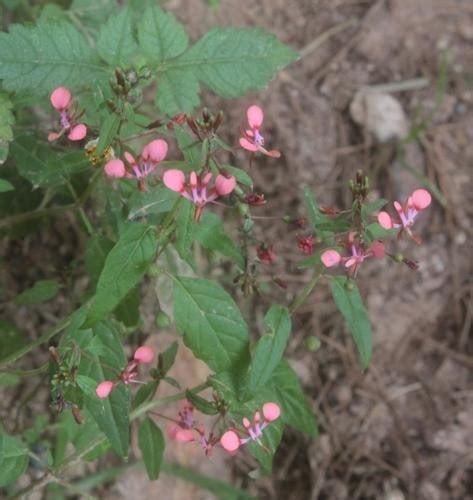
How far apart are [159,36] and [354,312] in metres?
0.76

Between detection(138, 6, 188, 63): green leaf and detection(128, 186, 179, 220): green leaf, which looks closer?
detection(128, 186, 179, 220): green leaf

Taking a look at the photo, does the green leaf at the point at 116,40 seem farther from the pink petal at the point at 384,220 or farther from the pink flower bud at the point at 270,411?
the pink flower bud at the point at 270,411

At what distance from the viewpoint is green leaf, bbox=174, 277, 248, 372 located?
4.99 ft

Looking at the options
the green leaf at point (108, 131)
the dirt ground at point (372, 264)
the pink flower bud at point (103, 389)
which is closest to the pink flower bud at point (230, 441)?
the pink flower bud at point (103, 389)

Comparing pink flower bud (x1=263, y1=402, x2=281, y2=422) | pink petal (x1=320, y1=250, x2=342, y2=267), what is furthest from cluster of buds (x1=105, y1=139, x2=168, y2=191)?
pink flower bud (x1=263, y1=402, x2=281, y2=422)

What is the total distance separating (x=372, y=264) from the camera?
2.90 meters

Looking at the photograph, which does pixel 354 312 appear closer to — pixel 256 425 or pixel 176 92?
pixel 256 425

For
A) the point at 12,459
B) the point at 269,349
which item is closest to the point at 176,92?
the point at 269,349

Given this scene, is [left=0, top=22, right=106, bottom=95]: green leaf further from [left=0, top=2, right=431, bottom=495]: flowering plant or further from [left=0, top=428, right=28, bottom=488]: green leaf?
[left=0, top=428, right=28, bottom=488]: green leaf

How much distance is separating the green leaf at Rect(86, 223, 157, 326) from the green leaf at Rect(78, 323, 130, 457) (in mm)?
144

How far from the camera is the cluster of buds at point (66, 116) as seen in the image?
1471 millimetres

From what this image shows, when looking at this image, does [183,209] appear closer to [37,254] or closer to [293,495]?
[37,254]

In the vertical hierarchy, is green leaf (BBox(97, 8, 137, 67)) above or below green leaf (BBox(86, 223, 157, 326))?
above

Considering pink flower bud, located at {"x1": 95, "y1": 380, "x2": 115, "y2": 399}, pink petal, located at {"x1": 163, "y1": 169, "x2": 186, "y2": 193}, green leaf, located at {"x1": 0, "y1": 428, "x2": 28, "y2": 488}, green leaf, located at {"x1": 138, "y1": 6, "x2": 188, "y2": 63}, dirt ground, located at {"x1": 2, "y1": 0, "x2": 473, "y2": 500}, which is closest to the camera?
pink petal, located at {"x1": 163, "y1": 169, "x2": 186, "y2": 193}
